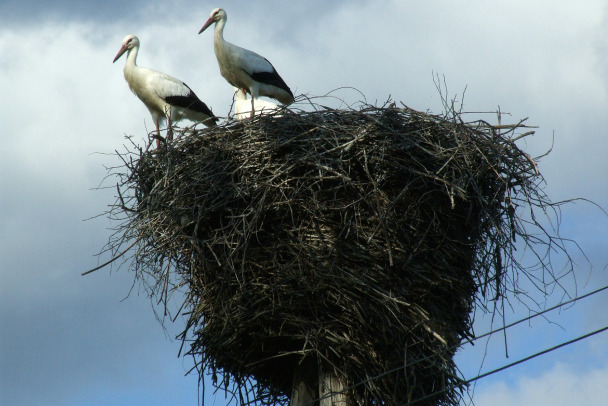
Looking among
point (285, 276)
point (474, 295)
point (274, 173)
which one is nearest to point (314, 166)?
point (274, 173)

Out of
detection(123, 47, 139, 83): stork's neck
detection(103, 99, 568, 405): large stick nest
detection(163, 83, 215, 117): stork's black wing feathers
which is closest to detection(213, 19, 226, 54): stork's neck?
Result: detection(163, 83, 215, 117): stork's black wing feathers

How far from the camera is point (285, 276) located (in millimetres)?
6133

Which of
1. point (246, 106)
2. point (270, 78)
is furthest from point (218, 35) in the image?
Answer: point (246, 106)

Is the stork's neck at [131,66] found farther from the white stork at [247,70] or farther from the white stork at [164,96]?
the white stork at [247,70]

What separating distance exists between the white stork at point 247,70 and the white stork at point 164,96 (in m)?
0.42

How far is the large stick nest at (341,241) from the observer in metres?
6.04

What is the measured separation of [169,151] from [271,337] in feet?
4.93

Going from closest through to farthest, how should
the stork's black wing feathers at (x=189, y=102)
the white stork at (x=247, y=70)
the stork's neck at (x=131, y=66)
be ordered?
the white stork at (x=247, y=70)
the stork's black wing feathers at (x=189, y=102)
the stork's neck at (x=131, y=66)

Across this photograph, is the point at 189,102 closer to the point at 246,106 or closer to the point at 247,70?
the point at 247,70

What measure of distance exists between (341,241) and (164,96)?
168 inches

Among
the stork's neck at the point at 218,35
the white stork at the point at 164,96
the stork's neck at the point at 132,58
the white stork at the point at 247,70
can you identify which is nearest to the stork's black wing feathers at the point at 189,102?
the white stork at the point at 164,96

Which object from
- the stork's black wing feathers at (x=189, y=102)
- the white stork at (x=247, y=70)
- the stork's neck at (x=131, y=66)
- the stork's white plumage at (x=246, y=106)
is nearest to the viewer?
the stork's white plumage at (x=246, y=106)

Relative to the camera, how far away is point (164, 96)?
9.95m

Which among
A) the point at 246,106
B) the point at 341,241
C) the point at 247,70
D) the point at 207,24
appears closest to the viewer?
the point at 341,241
